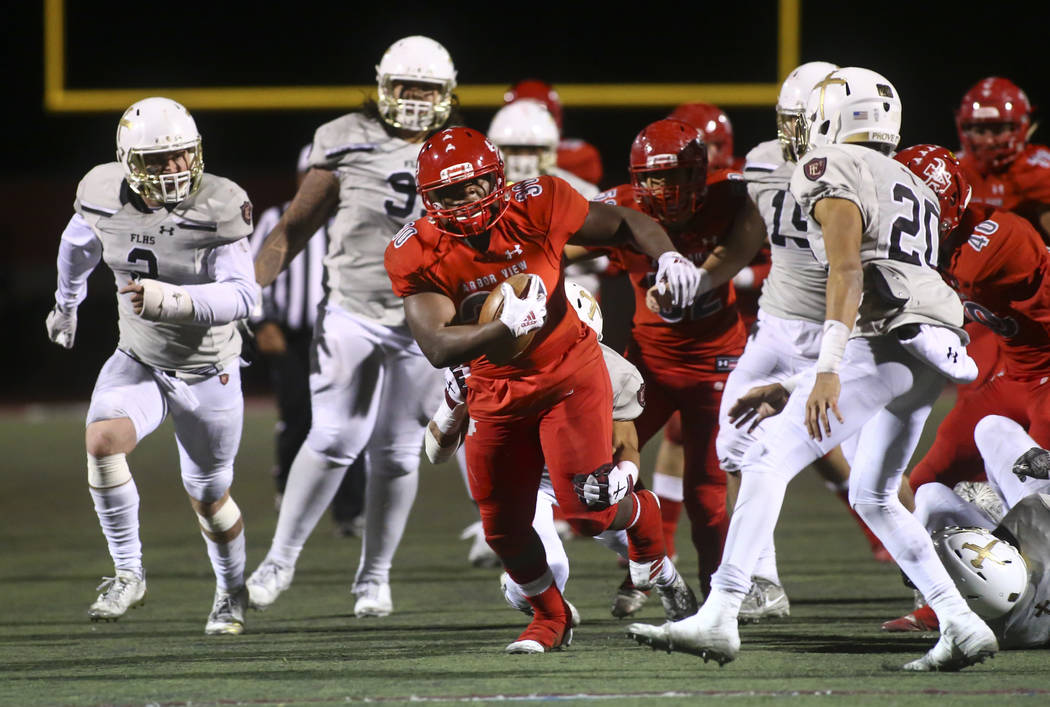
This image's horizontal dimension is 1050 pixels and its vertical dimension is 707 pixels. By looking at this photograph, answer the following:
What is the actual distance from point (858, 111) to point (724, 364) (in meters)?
1.23

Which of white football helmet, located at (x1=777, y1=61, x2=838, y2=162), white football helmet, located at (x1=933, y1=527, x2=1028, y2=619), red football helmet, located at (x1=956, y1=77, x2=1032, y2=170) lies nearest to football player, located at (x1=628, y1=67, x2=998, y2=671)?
white football helmet, located at (x1=933, y1=527, x2=1028, y2=619)

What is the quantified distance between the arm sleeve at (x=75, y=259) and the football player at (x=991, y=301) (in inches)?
101

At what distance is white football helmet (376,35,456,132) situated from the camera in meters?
5.18

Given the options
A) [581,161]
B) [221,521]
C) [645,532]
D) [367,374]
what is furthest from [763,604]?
[581,161]

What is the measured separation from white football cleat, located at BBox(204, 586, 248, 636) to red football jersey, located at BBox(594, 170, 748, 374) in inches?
62.6

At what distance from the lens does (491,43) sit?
13266 millimetres

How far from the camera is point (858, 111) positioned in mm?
3980

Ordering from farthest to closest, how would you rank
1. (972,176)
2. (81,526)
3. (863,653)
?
(81,526) → (972,176) → (863,653)

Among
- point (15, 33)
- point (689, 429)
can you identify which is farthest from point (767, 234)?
point (15, 33)

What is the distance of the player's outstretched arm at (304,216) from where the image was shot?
5.17m

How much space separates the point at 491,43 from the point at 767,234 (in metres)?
8.76

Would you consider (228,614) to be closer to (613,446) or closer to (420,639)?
(420,639)

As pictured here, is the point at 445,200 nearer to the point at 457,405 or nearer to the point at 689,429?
the point at 457,405

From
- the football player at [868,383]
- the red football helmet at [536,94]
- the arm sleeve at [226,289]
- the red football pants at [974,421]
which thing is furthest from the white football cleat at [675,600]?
the red football helmet at [536,94]
